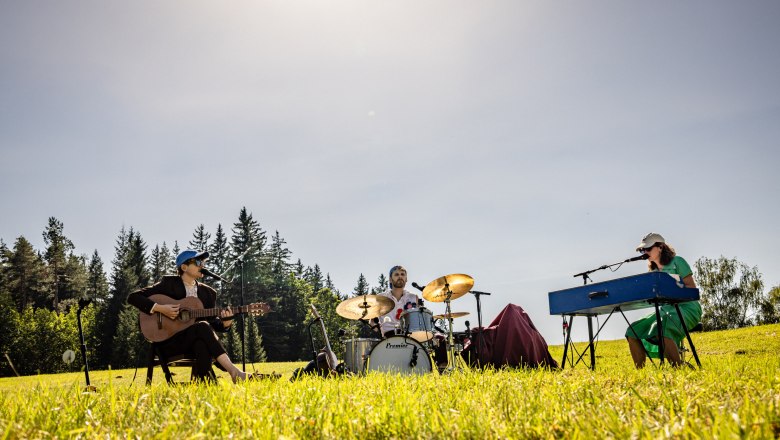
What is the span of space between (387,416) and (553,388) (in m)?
1.60

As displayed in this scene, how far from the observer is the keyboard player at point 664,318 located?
7027 millimetres

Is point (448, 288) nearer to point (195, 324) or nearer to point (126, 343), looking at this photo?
point (195, 324)

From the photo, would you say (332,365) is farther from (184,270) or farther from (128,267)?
(128,267)

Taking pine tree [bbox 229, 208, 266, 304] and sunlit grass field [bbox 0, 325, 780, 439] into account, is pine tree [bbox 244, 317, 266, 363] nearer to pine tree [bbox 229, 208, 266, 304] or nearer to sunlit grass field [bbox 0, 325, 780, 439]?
pine tree [bbox 229, 208, 266, 304]

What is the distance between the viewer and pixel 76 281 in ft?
226

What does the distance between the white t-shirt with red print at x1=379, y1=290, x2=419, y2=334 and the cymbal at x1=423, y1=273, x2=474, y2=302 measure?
0.85m

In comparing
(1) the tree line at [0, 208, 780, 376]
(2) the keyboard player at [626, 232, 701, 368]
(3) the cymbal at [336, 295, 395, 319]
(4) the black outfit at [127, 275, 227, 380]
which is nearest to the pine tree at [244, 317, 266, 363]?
(1) the tree line at [0, 208, 780, 376]

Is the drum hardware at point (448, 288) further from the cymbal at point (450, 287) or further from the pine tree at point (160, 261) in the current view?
the pine tree at point (160, 261)

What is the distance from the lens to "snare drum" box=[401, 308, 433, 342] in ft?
29.0

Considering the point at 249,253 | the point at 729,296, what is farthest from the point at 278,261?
the point at 729,296

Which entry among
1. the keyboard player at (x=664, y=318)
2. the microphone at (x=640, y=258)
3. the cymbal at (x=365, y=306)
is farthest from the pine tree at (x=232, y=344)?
the microphone at (x=640, y=258)

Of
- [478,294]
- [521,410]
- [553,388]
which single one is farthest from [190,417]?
[478,294]

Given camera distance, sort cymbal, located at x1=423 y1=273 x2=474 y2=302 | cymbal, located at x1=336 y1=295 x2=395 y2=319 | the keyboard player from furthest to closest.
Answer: cymbal, located at x1=336 y1=295 x2=395 y2=319 < cymbal, located at x1=423 y1=273 x2=474 y2=302 < the keyboard player

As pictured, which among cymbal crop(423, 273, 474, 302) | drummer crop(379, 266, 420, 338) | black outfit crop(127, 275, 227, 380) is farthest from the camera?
drummer crop(379, 266, 420, 338)
